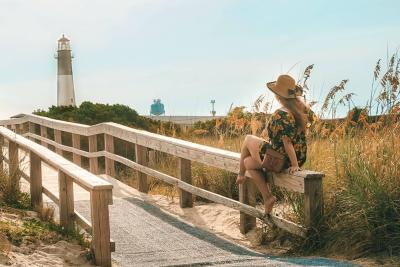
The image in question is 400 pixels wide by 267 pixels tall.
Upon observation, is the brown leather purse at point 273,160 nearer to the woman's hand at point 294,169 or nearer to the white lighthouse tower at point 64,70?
the woman's hand at point 294,169

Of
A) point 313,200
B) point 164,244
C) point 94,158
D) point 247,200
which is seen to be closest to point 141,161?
point 94,158

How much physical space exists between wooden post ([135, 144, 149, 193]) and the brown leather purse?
12.2 feet

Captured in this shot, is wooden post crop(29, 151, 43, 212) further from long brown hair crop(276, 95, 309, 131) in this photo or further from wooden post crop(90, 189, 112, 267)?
long brown hair crop(276, 95, 309, 131)

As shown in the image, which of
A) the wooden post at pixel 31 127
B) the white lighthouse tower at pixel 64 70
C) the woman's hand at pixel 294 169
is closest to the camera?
the woman's hand at pixel 294 169

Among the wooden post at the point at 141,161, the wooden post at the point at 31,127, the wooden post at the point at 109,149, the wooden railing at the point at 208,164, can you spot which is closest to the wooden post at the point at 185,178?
the wooden railing at the point at 208,164

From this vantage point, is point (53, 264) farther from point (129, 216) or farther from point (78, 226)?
point (129, 216)

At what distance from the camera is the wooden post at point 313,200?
20.2ft

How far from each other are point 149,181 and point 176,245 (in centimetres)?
400

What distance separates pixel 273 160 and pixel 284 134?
0.31 meters

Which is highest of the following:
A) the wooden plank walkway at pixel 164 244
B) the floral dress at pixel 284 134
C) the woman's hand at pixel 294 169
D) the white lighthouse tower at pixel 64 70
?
the white lighthouse tower at pixel 64 70

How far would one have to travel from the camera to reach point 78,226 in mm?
6629

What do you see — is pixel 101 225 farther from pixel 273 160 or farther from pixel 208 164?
pixel 208 164

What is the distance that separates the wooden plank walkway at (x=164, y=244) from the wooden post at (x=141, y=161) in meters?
1.03

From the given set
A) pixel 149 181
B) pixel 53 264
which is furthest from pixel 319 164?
pixel 149 181
